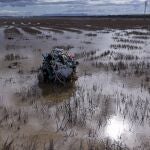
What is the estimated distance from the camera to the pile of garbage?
44.5 feet

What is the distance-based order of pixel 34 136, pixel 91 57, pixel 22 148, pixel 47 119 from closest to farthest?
pixel 22 148 < pixel 34 136 < pixel 47 119 < pixel 91 57

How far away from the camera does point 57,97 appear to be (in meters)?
12.0

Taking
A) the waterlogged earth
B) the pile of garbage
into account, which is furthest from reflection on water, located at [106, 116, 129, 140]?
the pile of garbage

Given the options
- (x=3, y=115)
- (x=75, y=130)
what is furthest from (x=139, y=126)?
(x=3, y=115)

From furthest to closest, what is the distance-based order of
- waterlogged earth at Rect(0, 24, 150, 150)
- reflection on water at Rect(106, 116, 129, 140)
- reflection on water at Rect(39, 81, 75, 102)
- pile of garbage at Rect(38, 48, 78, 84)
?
pile of garbage at Rect(38, 48, 78, 84) < reflection on water at Rect(39, 81, 75, 102) < reflection on water at Rect(106, 116, 129, 140) < waterlogged earth at Rect(0, 24, 150, 150)

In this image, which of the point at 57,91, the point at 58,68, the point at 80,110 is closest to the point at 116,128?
the point at 80,110

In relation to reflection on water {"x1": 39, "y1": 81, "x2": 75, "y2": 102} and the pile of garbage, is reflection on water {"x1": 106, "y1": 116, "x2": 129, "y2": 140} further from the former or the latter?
the pile of garbage

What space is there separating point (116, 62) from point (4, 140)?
37.5 ft

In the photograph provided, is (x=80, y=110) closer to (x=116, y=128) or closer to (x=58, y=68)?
(x=116, y=128)

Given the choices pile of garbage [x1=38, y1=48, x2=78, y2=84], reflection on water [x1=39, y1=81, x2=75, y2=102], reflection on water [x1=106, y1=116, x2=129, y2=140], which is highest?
pile of garbage [x1=38, y1=48, x2=78, y2=84]

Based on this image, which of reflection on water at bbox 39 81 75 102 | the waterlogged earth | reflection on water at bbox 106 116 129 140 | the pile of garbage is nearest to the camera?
the waterlogged earth

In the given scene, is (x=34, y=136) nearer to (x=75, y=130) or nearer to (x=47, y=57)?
(x=75, y=130)

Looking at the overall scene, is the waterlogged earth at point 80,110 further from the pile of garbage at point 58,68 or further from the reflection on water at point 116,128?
the pile of garbage at point 58,68

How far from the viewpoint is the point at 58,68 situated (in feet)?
44.8
